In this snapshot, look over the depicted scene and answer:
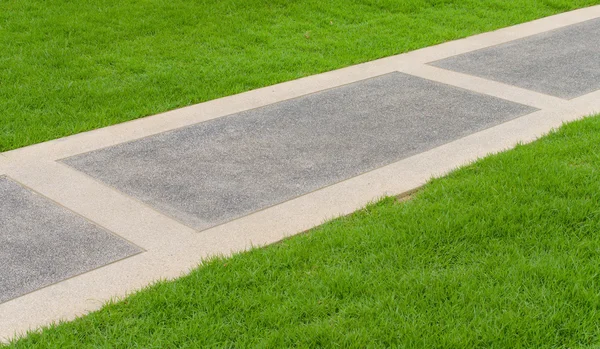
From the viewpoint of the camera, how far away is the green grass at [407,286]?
389 centimetres

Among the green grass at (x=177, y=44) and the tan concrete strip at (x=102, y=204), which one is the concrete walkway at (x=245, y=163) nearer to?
the tan concrete strip at (x=102, y=204)

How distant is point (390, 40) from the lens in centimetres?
971

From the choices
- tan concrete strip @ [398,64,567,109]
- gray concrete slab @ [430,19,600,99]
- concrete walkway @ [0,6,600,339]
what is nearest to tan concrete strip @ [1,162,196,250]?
concrete walkway @ [0,6,600,339]

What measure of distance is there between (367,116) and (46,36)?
4181 millimetres

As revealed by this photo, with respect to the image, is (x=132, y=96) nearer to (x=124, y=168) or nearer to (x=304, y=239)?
(x=124, y=168)

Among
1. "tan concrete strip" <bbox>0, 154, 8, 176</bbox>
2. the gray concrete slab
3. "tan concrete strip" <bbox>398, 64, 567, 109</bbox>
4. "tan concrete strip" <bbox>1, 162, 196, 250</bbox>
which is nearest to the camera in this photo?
"tan concrete strip" <bbox>1, 162, 196, 250</bbox>

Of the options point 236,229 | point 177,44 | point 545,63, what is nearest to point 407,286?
point 236,229

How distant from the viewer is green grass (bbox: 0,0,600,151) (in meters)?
7.49

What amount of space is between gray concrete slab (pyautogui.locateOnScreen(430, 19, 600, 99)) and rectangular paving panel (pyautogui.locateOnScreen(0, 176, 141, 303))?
190 inches

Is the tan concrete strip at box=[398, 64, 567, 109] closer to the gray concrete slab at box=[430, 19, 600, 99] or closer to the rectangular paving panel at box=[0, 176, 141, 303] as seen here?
the gray concrete slab at box=[430, 19, 600, 99]

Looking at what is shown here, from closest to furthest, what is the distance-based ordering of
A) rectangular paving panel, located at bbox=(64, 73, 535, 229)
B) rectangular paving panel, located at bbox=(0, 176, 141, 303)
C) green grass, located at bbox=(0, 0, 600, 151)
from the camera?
rectangular paving panel, located at bbox=(0, 176, 141, 303) < rectangular paving panel, located at bbox=(64, 73, 535, 229) < green grass, located at bbox=(0, 0, 600, 151)

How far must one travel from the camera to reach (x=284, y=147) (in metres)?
6.53

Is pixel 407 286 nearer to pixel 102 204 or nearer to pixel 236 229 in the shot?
pixel 236 229

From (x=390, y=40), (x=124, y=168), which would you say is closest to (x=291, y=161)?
(x=124, y=168)
